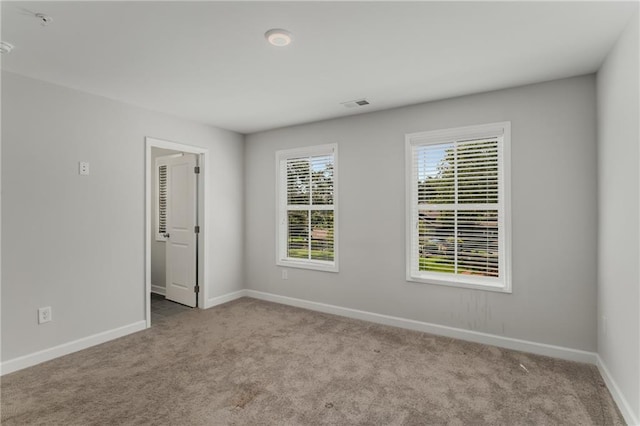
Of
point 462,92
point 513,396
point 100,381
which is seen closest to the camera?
point 513,396

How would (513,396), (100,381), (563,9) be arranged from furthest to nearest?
(100,381) < (513,396) < (563,9)

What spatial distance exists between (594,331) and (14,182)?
509 cm

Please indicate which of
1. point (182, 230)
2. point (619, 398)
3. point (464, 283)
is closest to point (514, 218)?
point (464, 283)

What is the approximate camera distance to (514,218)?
308 centimetres

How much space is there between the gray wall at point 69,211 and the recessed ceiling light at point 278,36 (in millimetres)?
2208

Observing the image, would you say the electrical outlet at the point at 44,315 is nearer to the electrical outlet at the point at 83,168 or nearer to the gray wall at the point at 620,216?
the electrical outlet at the point at 83,168

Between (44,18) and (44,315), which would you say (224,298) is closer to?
(44,315)

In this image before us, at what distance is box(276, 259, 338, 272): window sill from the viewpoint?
4.23 meters

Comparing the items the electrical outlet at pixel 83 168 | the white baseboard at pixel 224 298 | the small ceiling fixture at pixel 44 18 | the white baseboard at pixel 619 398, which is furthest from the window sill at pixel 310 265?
the small ceiling fixture at pixel 44 18

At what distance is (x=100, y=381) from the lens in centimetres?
255

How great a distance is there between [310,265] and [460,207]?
2.06m

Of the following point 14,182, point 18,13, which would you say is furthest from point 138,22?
point 14,182

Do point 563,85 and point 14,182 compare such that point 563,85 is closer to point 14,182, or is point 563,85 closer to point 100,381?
point 100,381

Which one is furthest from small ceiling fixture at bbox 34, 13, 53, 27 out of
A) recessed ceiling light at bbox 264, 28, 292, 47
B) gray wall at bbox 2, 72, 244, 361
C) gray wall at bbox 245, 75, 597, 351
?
gray wall at bbox 245, 75, 597, 351
